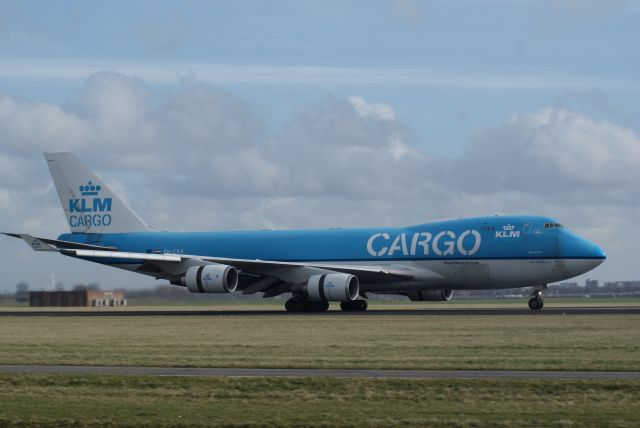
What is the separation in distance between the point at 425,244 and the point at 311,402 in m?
39.6

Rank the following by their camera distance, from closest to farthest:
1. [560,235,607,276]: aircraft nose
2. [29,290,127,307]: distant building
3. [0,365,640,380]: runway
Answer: [0,365,640,380]: runway < [560,235,607,276]: aircraft nose < [29,290,127,307]: distant building

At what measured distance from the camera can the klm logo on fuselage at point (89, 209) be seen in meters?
71.8

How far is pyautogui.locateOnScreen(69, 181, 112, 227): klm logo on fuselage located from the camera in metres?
71.8

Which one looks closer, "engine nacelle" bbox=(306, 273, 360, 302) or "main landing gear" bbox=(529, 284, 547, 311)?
"engine nacelle" bbox=(306, 273, 360, 302)

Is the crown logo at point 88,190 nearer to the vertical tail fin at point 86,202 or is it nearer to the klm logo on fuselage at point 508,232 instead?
the vertical tail fin at point 86,202

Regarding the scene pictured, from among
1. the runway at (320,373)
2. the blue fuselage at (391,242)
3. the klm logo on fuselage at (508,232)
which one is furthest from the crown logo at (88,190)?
the runway at (320,373)

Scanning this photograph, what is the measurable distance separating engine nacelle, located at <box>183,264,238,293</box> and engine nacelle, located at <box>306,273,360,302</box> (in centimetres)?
432

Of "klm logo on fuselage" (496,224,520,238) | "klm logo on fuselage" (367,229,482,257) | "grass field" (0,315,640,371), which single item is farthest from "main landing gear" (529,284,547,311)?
"grass field" (0,315,640,371)

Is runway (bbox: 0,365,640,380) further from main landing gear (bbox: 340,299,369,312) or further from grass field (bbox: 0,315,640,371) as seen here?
main landing gear (bbox: 340,299,369,312)

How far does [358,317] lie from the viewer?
5166cm

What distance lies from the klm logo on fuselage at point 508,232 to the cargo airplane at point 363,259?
0.17 feet

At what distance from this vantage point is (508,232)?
5797 cm

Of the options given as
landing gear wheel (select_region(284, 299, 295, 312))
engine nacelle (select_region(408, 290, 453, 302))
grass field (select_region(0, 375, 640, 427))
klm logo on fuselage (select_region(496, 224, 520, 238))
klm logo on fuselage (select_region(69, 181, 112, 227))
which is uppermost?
klm logo on fuselage (select_region(69, 181, 112, 227))

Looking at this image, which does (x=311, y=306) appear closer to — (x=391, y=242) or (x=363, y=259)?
(x=363, y=259)
